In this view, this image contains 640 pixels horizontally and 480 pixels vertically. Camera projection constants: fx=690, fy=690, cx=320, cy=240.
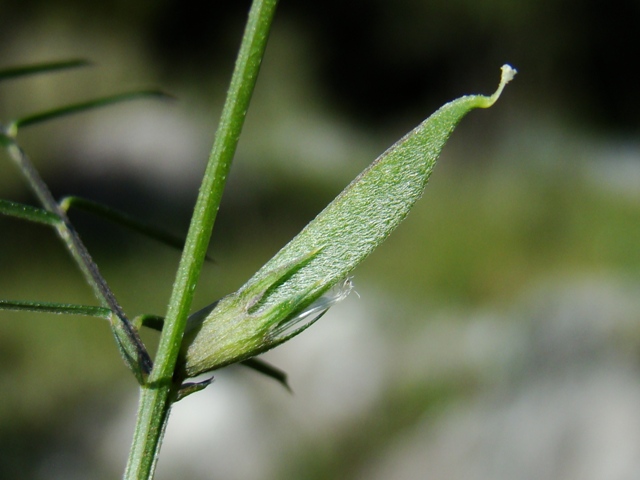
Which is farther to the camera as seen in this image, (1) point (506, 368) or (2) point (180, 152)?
(2) point (180, 152)

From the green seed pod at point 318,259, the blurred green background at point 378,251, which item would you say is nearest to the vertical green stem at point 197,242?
the green seed pod at point 318,259

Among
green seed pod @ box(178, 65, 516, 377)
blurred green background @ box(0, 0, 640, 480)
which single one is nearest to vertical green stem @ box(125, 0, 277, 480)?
green seed pod @ box(178, 65, 516, 377)

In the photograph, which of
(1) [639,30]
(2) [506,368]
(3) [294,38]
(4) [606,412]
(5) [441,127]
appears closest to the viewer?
(5) [441,127]

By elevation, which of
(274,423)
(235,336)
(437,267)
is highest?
(437,267)

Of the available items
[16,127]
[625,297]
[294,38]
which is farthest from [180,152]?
[16,127]

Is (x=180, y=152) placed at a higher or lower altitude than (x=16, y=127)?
higher

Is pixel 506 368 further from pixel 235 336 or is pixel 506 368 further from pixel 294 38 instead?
pixel 235 336

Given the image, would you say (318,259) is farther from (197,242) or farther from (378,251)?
(378,251)

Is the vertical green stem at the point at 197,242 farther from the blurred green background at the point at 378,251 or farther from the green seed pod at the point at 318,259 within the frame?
the blurred green background at the point at 378,251
